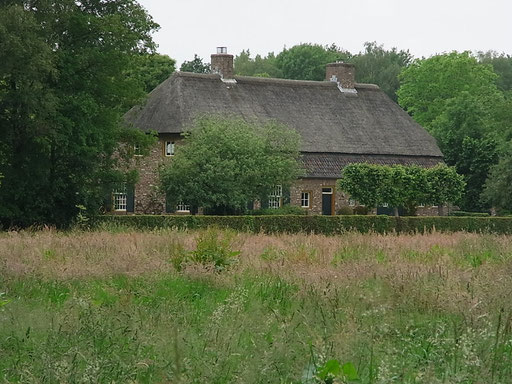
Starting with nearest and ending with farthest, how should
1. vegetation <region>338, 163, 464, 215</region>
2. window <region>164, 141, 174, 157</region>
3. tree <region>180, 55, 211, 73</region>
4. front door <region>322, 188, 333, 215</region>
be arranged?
vegetation <region>338, 163, 464, 215</region>
window <region>164, 141, 174, 157</region>
front door <region>322, 188, 333, 215</region>
tree <region>180, 55, 211, 73</region>

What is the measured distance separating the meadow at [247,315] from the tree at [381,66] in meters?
77.0

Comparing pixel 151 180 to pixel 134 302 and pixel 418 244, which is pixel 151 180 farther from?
pixel 134 302

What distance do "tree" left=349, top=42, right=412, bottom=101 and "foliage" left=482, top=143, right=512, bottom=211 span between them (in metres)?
40.7

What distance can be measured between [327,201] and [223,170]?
13106 millimetres

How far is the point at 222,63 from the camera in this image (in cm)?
5525

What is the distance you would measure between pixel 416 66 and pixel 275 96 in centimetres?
2253

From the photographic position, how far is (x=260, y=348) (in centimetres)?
759

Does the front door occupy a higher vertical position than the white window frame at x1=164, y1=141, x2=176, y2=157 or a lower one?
lower

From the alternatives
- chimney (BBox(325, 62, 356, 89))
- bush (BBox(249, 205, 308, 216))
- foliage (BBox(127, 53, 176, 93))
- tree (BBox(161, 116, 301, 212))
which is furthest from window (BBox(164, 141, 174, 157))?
foliage (BBox(127, 53, 176, 93))

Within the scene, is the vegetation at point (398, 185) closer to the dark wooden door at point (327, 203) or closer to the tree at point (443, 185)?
the tree at point (443, 185)

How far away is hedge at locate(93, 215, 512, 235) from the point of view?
30.3 meters

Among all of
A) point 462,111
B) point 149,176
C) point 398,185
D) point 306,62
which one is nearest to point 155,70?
point 149,176

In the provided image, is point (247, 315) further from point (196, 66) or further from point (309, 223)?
point (196, 66)

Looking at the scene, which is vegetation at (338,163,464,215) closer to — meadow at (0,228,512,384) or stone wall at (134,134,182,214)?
stone wall at (134,134,182,214)
